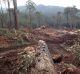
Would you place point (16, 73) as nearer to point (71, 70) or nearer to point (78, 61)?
point (71, 70)

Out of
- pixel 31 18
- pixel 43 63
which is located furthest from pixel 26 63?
pixel 31 18

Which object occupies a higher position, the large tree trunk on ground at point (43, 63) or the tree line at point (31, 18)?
the large tree trunk on ground at point (43, 63)

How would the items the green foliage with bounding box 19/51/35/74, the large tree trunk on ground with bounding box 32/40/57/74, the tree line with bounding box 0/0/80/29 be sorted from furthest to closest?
the tree line with bounding box 0/0/80/29 < the green foliage with bounding box 19/51/35/74 < the large tree trunk on ground with bounding box 32/40/57/74

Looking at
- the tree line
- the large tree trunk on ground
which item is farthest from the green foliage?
the tree line

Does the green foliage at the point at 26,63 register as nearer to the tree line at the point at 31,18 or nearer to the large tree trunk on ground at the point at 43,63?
the large tree trunk on ground at the point at 43,63

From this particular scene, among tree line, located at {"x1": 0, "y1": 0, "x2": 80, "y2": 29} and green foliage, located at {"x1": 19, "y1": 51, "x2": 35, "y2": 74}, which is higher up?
green foliage, located at {"x1": 19, "y1": 51, "x2": 35, "y2": 74}

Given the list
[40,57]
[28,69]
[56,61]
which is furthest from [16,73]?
[56,61]

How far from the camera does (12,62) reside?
11.2 m

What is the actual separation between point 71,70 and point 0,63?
347 centimetres

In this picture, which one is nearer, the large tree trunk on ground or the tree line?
the large tree trunk on ground

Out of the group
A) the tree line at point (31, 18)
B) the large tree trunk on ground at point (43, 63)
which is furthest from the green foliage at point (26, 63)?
the tree line at point (31, 18)

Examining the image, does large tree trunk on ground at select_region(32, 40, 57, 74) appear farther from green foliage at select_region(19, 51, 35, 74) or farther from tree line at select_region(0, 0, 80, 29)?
tree line at select_region(0, 0, 80, 29)

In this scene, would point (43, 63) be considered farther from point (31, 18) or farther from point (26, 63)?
point (31, 18)

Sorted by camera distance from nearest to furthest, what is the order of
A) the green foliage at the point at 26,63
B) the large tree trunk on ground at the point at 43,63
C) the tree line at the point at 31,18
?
1. the large tree trunk on ground at the point at 43,63
2. the green foliage at the point at 26,63
3. the tree line at the point at 31,18
